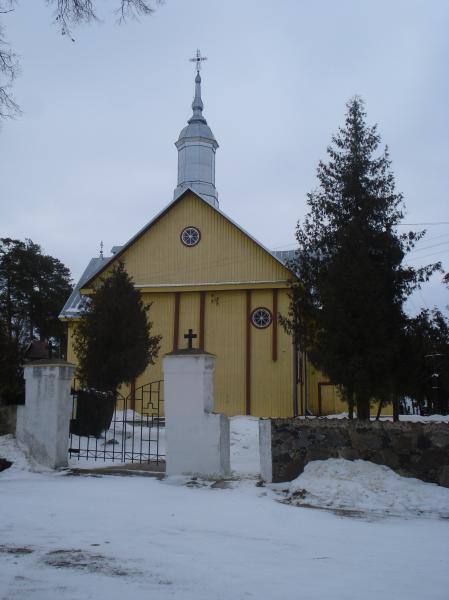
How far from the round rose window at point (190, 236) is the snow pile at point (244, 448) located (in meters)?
7.60

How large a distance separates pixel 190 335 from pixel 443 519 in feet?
17.4

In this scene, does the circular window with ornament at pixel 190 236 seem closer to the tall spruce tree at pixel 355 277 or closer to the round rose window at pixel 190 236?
the round rose window at pixel 190 236

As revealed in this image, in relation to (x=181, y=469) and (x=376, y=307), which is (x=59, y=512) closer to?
(x=181, y=469)

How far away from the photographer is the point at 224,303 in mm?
21562

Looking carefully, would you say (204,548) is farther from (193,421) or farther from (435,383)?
(435,383)

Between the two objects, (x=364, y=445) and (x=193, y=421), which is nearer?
(x=364, y=445)

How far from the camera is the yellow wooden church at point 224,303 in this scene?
20.6 meters

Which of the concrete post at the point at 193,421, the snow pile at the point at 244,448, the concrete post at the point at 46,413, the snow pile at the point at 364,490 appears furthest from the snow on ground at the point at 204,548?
the snow pile at the point at 244,448

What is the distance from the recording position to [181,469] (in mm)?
9445

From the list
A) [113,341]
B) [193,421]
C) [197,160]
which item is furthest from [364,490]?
[197,160]

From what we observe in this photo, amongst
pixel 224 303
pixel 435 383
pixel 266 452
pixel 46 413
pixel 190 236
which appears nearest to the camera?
pixel 266 452

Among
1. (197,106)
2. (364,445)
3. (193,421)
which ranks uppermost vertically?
(197,106)

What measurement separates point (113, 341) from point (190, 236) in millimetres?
7615

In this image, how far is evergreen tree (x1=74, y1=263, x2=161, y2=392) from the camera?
15633 millimetres
